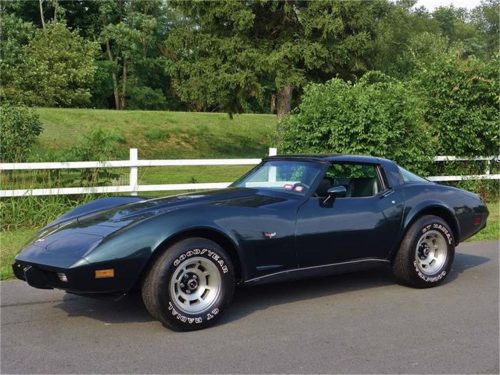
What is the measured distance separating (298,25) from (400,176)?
2346 centimetres

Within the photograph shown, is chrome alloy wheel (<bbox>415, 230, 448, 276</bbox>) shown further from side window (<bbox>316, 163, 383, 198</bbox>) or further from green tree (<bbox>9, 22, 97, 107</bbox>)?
green tree (<bbox>9, 22, 97, 107</bbox>)

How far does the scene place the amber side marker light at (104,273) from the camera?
481 centimetres

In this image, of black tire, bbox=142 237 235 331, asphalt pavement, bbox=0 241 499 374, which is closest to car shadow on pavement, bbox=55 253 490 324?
asphalt pavement, bbox=0 241 499 374

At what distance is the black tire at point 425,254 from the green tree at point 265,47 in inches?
837

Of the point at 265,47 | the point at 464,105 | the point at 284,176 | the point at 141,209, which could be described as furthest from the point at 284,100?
the point at 141,209

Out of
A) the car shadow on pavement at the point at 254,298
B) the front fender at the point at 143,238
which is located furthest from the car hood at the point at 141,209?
the car shadow on pavement at the point at 254,298

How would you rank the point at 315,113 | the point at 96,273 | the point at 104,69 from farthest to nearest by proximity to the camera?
the point at 104,69
the point at 315,113
the point at 96,273

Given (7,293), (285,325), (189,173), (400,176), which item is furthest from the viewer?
(189,173)

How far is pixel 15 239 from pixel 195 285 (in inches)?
187

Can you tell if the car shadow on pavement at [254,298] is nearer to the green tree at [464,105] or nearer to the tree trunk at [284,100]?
the green tree at [464,105]

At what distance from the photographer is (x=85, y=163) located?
10.4m

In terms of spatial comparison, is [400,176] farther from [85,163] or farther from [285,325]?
[85,163]

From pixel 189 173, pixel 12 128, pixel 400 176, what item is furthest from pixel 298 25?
pixel 400 176

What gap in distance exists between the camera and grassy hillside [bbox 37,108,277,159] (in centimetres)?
3139
